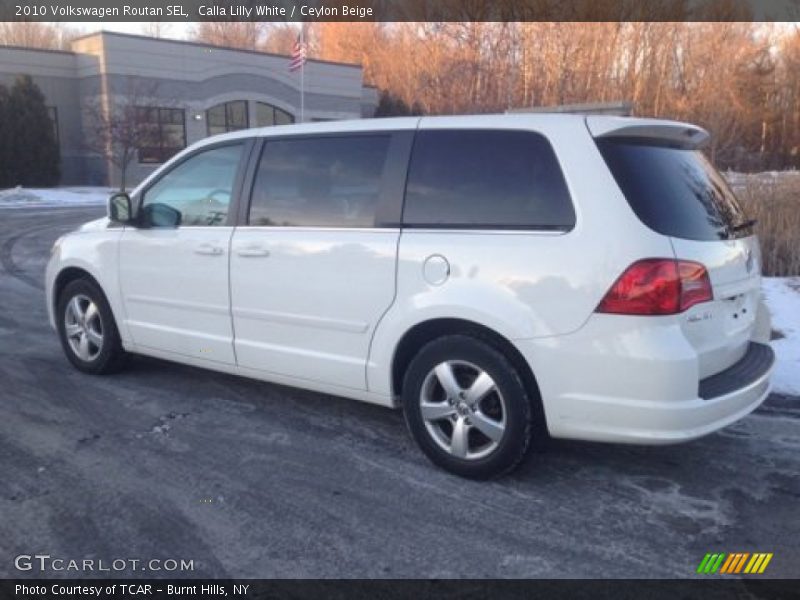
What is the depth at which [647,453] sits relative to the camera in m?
4.12

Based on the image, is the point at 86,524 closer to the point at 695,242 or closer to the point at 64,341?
the point at 64,341

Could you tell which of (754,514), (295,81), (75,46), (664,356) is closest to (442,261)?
(664,356)

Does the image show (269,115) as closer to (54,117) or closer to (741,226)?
(54,117)

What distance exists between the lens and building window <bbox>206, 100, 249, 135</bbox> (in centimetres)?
3450

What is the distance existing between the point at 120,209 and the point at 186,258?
28.9 inches

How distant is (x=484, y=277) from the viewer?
3549 millimetres

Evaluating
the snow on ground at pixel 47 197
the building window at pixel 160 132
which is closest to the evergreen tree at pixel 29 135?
the snow on ground at pixel 47 197

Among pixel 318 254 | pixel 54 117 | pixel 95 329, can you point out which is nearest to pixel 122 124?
pixel 54 117

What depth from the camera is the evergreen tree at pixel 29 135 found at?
27516 millimetres

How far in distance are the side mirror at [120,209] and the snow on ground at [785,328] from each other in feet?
15.6

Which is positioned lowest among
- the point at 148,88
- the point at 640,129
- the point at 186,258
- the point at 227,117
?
the point at 186,258

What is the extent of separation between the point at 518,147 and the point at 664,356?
1269 millimetres

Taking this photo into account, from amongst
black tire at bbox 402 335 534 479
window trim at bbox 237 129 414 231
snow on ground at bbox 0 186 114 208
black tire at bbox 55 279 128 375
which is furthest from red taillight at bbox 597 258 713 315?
snow on ground at bbox 0 186 114 208
